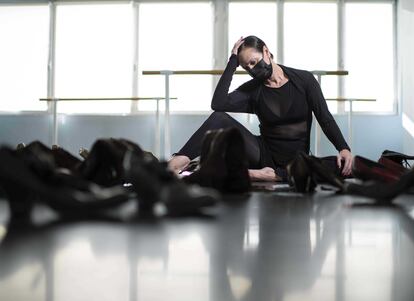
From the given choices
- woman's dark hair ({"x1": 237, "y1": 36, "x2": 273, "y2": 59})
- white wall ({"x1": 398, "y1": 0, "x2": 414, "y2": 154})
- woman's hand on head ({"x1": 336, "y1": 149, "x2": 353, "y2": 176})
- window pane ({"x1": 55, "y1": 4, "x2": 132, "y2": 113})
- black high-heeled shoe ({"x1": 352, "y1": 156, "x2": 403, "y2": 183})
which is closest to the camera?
black high-heeled shoe ({"x1": 352, "y1": 156, "x2": 403, "y2": 183})

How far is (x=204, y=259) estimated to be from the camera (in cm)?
35

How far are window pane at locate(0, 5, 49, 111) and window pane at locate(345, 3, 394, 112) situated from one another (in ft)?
11.5

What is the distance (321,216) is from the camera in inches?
26.5

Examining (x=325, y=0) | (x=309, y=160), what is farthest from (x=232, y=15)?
(x=309, y=160)

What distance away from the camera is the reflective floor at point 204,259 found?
268 millimetres

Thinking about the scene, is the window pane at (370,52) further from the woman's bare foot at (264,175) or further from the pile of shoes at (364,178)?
the pile of shoes at (364,178)

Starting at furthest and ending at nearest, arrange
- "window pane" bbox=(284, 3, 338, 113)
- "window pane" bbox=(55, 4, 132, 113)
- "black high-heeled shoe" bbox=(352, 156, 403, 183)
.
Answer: "window pane" bbox=(55, 4, 132, 113)
"window pane" bbox=(284, 3, 338, 113)
"black high-heeled shoe" bbox=(352, 156, 403, 183)

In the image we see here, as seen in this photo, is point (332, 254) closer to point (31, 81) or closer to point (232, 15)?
point (232, 15)

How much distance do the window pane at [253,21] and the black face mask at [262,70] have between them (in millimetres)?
3852

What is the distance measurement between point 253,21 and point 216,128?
4433mm

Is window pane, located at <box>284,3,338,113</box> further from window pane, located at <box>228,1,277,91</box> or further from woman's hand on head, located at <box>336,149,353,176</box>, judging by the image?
woman's hand on head, located at <box>336,149,353,176</box>

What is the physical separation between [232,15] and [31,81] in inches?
96.6

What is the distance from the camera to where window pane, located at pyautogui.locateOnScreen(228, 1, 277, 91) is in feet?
19.5

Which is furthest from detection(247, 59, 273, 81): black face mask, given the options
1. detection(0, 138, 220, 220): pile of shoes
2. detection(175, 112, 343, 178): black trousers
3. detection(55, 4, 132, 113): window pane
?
detection(55, 4, 132, 113): window pane
